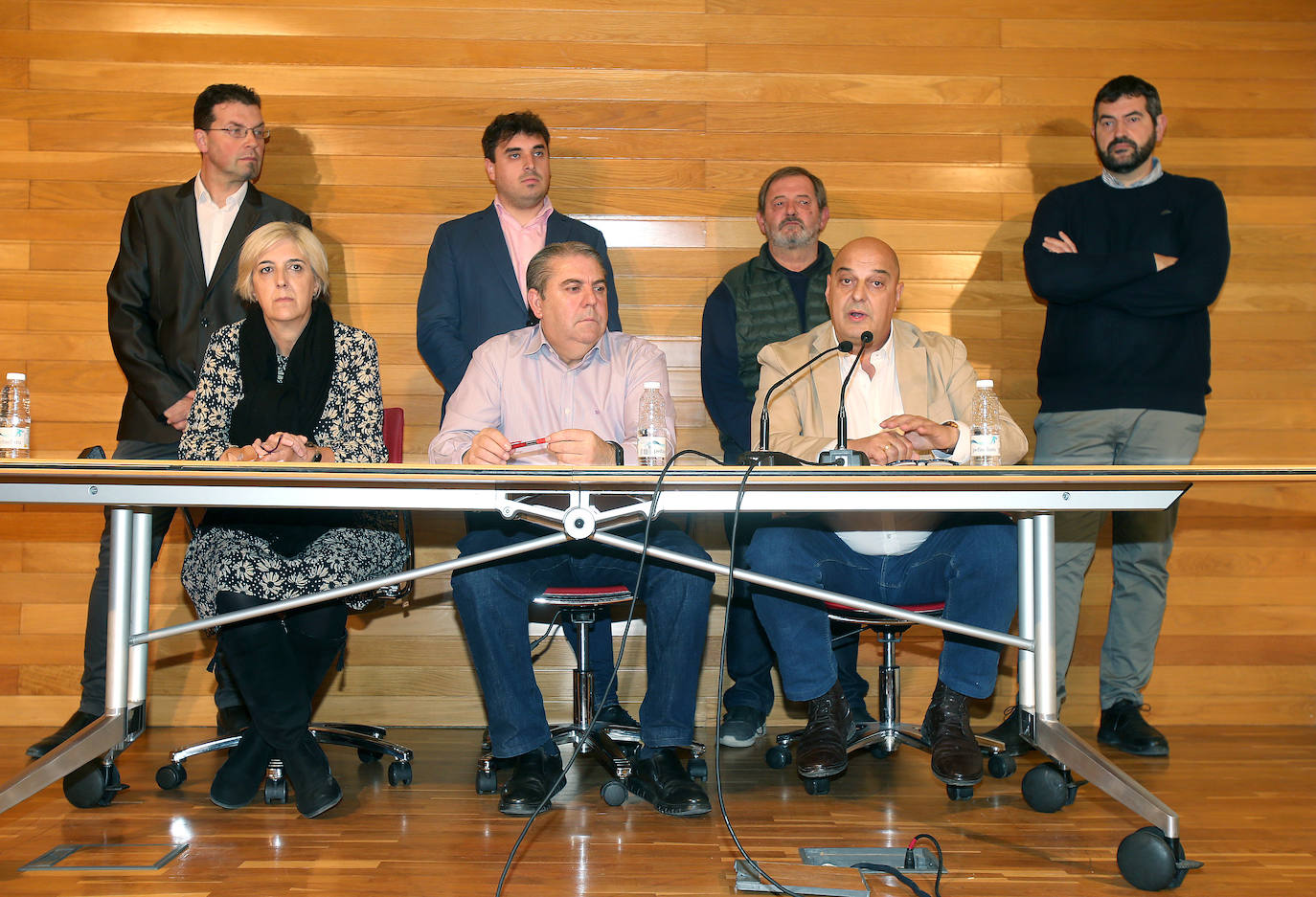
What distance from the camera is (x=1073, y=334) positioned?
10.9 ft

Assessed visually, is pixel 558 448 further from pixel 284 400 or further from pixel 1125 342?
pixel 1125 342

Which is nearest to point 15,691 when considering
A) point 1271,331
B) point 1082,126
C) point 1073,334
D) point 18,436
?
point 18,436

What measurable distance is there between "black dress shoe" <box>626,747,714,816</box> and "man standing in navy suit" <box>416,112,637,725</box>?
75 cm

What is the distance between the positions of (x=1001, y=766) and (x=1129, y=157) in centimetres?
187

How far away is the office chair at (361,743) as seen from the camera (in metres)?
2.52

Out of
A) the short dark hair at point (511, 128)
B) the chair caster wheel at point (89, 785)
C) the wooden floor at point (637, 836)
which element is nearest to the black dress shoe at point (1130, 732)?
the wooden floor at point (637, 836)

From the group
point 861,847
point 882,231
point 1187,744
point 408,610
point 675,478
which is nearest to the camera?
point 675,478

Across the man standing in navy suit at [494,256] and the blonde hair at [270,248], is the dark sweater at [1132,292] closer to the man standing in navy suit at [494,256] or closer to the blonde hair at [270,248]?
the man standing in navy suit at [494,256]

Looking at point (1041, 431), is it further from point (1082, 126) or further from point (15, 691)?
point (15, 691)

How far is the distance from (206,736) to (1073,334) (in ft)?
9.44

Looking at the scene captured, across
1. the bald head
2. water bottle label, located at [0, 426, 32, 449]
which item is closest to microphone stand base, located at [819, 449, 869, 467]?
the bald head

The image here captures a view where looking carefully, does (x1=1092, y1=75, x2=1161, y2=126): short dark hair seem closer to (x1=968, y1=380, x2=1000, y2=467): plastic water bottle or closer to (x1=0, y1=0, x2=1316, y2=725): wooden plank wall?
(x1=0, y1=0, x2=1316, y2=725): wooden plank wall

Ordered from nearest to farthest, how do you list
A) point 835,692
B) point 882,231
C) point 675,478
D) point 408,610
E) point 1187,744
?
point 675,478
point 835,692
point 1187,744
point 408,610
point 882,231

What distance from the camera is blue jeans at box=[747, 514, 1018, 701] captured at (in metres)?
2.47
